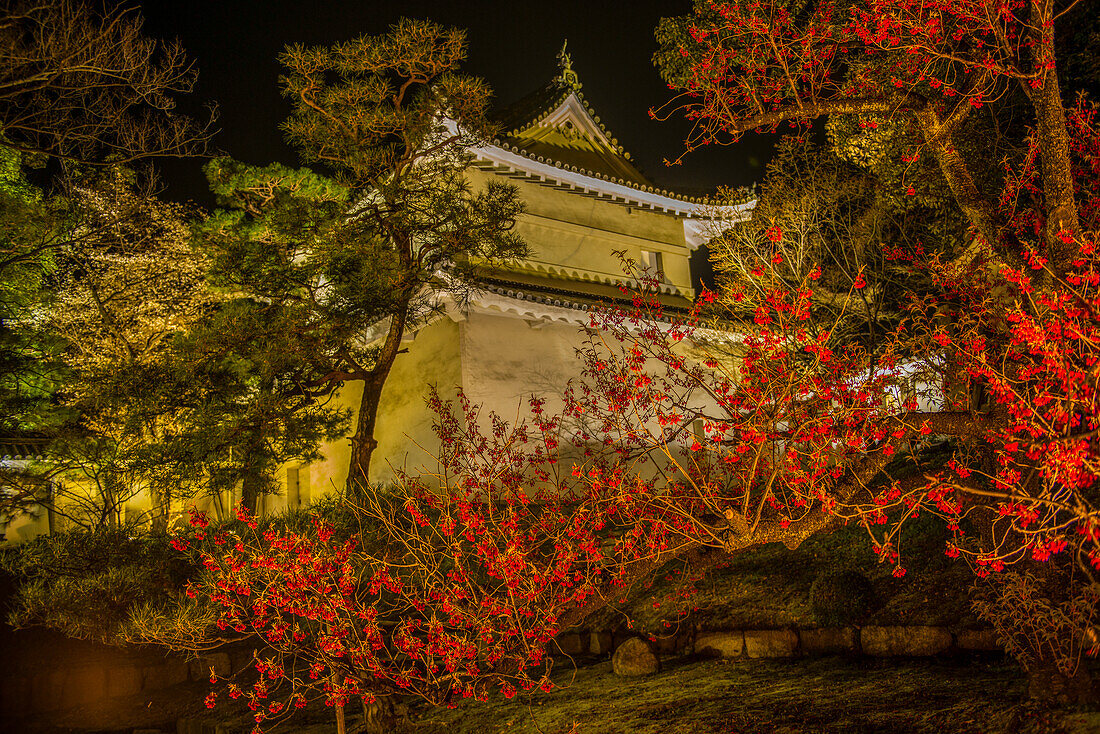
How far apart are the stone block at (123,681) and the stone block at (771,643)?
7.91 m

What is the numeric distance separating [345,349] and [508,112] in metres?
8.15

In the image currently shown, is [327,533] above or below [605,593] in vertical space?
above

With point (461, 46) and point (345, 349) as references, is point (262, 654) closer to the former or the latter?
point (345, 349)

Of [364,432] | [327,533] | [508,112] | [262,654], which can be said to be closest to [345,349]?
[364,432]

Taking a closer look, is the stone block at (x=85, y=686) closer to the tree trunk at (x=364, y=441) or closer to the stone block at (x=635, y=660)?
the tree trunk at (x=364, y=441)

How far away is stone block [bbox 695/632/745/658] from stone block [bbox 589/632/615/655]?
1099mm

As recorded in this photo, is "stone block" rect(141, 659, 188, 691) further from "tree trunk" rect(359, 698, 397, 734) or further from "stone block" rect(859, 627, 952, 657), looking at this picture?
"stone block" rect(859, 627, 952, 657)

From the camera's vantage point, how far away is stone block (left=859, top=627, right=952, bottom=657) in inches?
239

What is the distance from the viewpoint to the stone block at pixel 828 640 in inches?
260

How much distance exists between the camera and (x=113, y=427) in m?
12.9

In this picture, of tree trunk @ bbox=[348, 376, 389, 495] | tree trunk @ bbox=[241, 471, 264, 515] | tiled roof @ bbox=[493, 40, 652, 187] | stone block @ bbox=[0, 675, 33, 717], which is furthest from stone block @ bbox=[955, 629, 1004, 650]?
tiled roof @ bbox=[493, 40, 652, 187]

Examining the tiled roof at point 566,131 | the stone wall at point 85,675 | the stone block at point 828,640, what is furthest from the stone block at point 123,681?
the tiled roof at point 566,131

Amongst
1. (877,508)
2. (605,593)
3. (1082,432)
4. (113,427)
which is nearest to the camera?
(1082,432)

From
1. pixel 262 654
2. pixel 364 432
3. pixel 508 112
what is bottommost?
pixel 262 654
